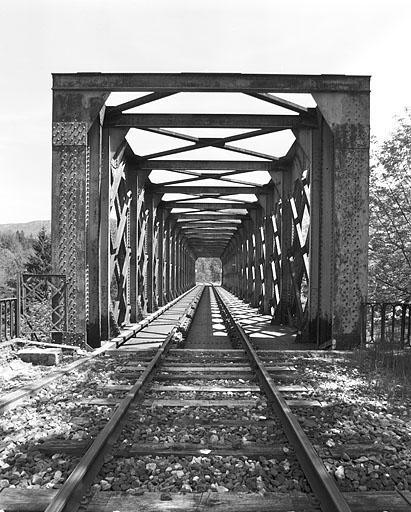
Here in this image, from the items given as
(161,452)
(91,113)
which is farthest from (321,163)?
(161,452)

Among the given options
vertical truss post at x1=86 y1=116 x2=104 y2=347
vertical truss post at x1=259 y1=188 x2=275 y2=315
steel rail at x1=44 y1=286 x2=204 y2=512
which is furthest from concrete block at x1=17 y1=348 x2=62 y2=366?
vertical truss post at x1=259 y1=188 x2=275 y2=315

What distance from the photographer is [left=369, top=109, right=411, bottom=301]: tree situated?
1430 cm

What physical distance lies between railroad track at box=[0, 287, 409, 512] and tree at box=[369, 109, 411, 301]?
9.52 metres

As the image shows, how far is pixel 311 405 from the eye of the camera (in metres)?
5.11

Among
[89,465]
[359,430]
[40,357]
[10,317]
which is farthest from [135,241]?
[89,465]

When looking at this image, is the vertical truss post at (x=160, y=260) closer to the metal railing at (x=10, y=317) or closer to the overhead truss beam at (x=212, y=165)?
the overhead truss beam at (x=212, y=165)

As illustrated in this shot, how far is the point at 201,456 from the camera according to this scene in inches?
145

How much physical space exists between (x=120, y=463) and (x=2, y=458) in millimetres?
874

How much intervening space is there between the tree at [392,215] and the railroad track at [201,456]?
9520 millimetres

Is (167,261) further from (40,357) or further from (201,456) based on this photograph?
(201,456)

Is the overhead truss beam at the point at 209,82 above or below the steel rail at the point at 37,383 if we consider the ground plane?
above

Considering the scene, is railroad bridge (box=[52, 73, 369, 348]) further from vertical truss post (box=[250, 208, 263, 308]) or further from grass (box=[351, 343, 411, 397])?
vertical truss post (box=[250, 208, 263, 308])

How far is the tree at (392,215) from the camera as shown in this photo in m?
14.3

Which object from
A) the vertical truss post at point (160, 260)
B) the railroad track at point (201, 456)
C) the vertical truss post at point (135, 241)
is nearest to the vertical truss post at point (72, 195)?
the railroad track at point (201, 456)
